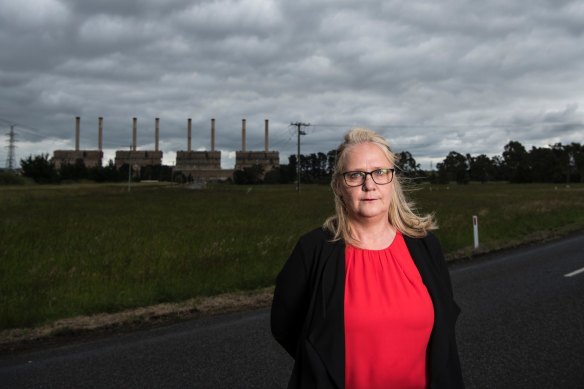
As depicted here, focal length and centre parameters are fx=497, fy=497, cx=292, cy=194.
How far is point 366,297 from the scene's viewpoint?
79.6 inches

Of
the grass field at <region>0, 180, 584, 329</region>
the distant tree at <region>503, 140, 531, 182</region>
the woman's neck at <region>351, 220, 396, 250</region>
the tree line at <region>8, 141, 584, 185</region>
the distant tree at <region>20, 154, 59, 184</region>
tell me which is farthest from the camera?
the distant tree at <region>503, 140, 531, 182</region>

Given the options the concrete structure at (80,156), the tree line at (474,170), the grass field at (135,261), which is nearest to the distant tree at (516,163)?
the tree line at (474,170)

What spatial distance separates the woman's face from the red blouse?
0.85 ft

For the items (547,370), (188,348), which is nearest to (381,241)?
(547,370)

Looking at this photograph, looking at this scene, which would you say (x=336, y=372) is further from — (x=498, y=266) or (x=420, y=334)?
(x=498, y=266)

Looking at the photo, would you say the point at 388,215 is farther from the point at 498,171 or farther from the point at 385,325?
the point at 498,171

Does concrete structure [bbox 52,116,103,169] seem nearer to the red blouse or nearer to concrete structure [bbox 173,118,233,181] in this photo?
concrete structure [bbox 173,118,233,181]

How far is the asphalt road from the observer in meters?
4.51

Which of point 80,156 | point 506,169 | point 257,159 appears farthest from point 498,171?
point 80,156

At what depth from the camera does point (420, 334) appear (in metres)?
2.08

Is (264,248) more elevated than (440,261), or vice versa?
(440,261)

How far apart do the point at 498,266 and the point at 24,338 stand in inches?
354

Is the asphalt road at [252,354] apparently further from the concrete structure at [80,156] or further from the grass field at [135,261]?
the concrete structure at [80,156]

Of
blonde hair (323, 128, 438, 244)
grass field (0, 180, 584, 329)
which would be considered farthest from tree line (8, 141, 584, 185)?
blonde hair (323, 128, 438, 244)
